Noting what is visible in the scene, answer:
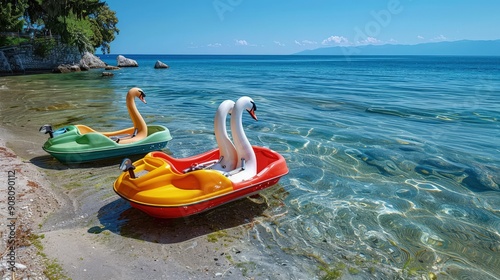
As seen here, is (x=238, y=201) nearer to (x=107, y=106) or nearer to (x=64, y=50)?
(x=107, y=106)

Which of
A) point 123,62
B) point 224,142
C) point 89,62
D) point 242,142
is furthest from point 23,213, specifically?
point 123,62

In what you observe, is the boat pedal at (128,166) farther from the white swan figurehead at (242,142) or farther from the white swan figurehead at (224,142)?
the white swan figurehead at (242,142)

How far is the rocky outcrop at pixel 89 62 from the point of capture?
4878 cm

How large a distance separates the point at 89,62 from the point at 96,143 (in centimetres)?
4721

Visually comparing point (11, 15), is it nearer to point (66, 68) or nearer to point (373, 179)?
point (66, 68)

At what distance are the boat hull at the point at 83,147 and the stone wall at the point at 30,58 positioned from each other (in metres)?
40.0

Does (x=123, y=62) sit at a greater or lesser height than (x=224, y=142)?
lesser

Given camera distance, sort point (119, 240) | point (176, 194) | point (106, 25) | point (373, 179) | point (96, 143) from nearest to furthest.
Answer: point (119, 240) < point (176, 194) < point (373, 179) < point (96, 143) < point (106, 25)

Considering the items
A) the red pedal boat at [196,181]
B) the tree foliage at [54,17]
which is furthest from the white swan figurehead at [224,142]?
the tree foliage at [54,17]

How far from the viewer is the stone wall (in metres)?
41.2

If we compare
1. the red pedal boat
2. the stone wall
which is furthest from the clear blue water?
the stone wall

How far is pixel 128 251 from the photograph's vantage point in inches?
205

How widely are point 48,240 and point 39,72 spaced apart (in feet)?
145

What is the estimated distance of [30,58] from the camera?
43.5 meters
